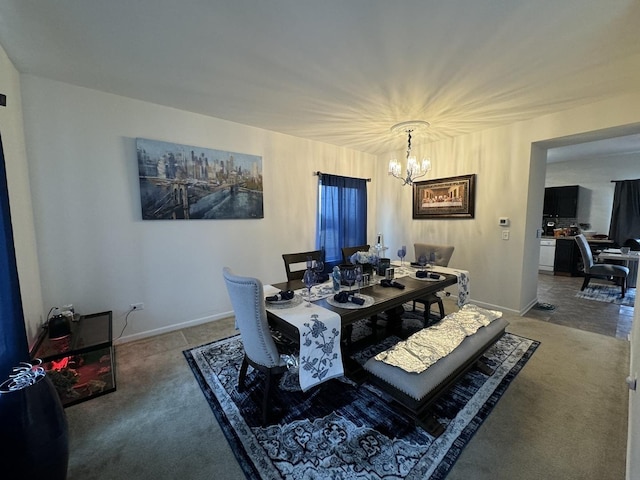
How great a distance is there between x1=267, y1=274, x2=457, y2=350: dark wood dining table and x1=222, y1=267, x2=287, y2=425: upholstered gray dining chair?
140 mm

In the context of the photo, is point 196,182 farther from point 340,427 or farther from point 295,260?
point 340,427

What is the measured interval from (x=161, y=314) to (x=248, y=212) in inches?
62.5

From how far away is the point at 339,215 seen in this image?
4523mm

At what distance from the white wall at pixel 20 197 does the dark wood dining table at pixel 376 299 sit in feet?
6.27

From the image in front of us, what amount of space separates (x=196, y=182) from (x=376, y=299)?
96.9 inches

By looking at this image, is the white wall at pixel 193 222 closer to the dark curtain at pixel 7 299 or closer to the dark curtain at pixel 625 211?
the dark curtain at pixel 7 299

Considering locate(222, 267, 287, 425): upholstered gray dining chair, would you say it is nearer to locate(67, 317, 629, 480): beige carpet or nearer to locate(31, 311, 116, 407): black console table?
locate(67, 317, 629, 480): beige carpet

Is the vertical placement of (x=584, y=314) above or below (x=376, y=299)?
below

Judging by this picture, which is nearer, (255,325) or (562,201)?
(255,325)

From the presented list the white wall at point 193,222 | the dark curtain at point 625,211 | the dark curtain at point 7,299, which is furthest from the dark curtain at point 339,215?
the dark curtain at point 625,211

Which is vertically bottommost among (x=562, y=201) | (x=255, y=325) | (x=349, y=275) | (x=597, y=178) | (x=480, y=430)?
(x=480, y=430)

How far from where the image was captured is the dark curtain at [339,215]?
430 cm

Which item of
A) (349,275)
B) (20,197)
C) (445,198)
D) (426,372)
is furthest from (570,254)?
(20,197)

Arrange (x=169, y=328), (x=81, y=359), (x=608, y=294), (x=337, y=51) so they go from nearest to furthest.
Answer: (x=337, y=51), (x=81, y=359), (x=169, y=328), (x=608, y=294)
